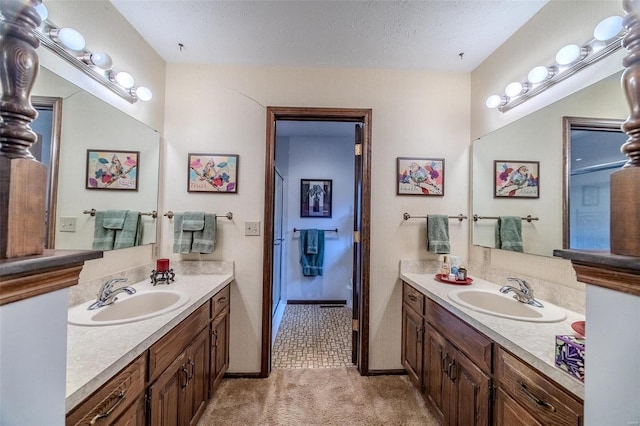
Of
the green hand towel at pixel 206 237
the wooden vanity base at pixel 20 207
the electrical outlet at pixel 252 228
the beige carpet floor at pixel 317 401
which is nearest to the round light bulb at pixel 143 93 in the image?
the green hand towel at pixel 206 237

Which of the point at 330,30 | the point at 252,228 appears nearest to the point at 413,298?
the point at 252,228

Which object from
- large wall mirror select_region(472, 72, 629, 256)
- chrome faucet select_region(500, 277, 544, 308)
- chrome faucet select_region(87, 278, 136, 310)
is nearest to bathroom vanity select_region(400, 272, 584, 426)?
chrome faucet select_region(500, 277, 544, 308)

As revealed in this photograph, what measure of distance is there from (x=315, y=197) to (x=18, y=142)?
3234 millimetres

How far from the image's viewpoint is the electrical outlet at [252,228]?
6.55 ft

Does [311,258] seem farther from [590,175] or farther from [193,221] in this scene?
[590,175]

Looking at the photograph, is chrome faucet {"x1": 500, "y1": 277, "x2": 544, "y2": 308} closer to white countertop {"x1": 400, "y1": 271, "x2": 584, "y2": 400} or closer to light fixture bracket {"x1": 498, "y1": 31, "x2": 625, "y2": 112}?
white countertop {"x1": 400, "y1": 271, "x2": 584, "y2": 400}

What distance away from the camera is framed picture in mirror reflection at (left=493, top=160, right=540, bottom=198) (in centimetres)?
149

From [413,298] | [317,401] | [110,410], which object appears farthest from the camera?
[413,298]

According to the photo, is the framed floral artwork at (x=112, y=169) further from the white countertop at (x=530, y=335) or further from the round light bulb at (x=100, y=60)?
the white countertop at (x=530, y=335)

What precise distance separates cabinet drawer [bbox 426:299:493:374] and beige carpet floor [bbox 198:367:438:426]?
2.07ft

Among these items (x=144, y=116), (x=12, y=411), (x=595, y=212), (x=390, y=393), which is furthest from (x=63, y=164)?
(x=595, y=212)

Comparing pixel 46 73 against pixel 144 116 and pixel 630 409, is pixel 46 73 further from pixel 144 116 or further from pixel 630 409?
pixel 630 409

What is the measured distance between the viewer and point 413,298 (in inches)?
72.7

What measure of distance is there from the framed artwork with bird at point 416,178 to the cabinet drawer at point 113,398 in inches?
74.4
